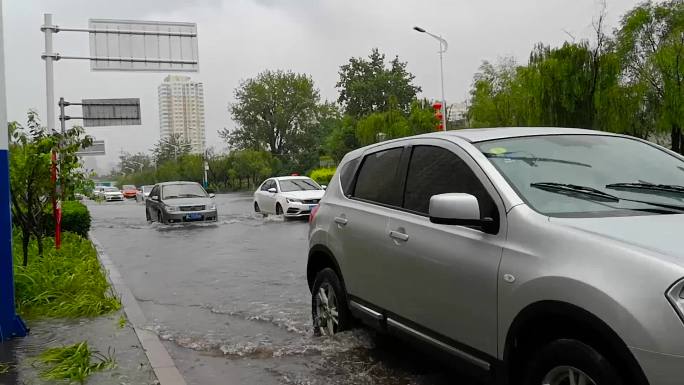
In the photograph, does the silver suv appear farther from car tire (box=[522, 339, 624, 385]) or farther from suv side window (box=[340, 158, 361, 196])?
suv side window (box=[340, 158, 361, 196])

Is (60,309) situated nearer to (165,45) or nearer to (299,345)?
(299,345)

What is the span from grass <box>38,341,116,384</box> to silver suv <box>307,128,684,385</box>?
1.90 meters

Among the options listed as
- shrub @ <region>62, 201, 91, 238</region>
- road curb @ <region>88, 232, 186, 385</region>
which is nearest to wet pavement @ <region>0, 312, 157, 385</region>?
road curb @ <region>88, 232, 186, 385</region>

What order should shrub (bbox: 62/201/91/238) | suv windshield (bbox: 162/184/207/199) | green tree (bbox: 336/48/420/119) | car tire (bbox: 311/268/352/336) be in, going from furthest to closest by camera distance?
green tree (bbox: 336/48/420/119)
suv windshield (bbox: 162/184/207/199)
shrub (bbox: 62/201/91/238)
car tire (bbox: 311/268/352/336)

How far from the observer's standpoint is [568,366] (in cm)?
283

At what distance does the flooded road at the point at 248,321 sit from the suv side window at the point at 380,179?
119 centimetres

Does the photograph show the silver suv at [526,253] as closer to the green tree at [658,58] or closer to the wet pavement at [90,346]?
the wet pavement at [90,346]

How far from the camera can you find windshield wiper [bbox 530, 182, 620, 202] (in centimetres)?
347

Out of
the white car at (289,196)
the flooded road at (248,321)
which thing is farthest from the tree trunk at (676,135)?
the flooded road at (248,321)

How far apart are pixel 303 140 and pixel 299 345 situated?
79343mm

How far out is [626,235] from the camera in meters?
2.84

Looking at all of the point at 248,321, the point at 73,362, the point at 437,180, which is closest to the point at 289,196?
the point at 248,321

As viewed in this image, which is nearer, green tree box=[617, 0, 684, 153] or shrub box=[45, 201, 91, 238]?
shrub box=[45, 201, 91, 238]

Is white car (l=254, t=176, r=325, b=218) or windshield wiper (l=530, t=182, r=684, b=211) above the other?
windshield wiper (l=530, t=182, r=684, b=211)
